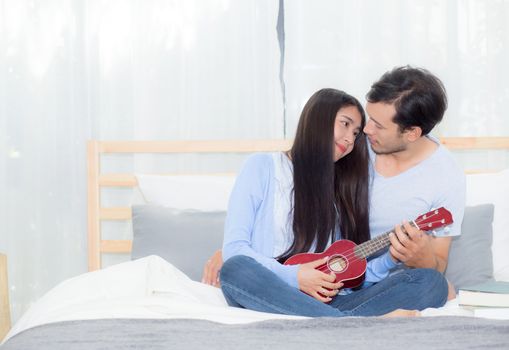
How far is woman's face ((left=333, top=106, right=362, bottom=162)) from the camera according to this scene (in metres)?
2.41

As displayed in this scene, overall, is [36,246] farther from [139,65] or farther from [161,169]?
[139,65]

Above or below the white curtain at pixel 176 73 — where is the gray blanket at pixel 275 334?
below

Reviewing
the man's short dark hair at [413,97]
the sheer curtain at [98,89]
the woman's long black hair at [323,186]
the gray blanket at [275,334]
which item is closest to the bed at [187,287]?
the gray blanket at [275,334]

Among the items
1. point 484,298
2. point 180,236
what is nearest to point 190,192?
point 180,236

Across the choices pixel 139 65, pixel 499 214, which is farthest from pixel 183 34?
pixel 499 214

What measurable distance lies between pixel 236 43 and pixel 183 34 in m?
0.21

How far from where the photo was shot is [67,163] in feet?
10.6

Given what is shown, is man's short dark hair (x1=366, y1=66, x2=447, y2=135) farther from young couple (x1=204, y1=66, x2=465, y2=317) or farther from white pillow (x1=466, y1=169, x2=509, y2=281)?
white pillow (x1=466, y1=169, x2=509, y2=281)

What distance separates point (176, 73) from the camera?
323cm

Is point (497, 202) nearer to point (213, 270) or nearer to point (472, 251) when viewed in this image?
point (472, 251)

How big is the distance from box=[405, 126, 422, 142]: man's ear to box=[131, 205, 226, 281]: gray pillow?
0.67m

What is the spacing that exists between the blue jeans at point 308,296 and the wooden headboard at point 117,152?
98 centimetres

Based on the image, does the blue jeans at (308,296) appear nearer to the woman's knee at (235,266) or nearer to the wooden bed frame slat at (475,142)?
the woman's knee at (235,266)

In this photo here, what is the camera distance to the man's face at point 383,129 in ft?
7.89
